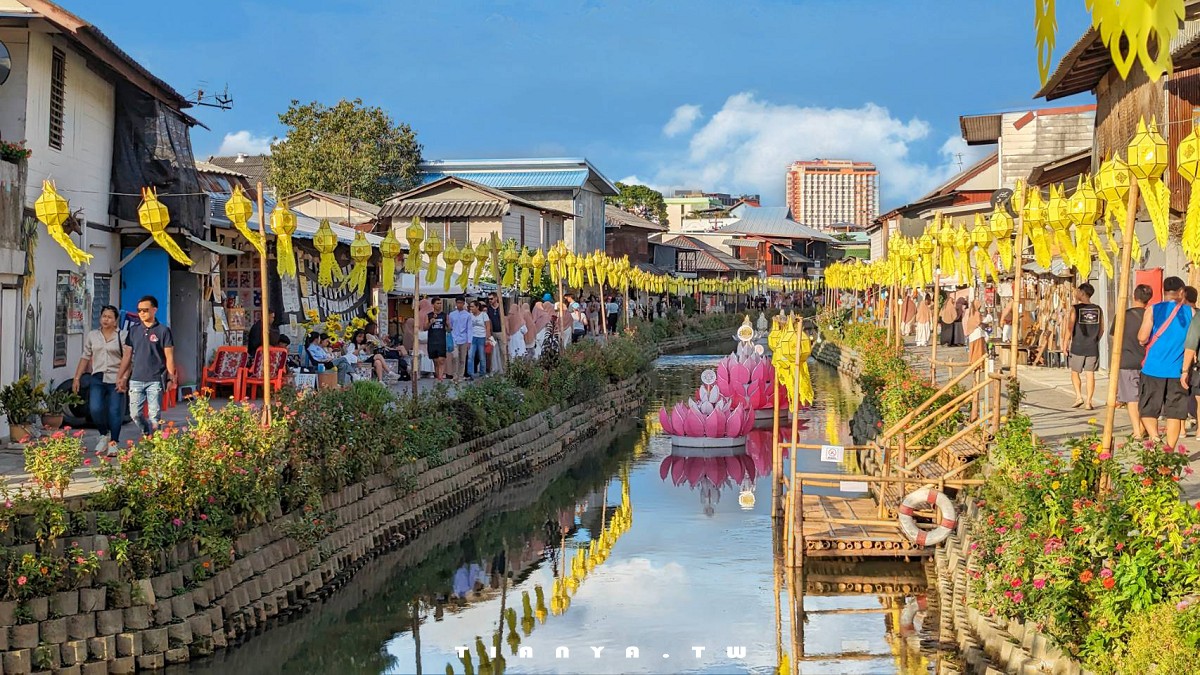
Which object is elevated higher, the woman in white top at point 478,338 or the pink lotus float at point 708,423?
the woman in white top at point 478,338

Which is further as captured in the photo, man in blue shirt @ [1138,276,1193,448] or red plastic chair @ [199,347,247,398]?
red plastic chair @ [199,347,247,398]

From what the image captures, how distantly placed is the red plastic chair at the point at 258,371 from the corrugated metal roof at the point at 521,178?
108 feet

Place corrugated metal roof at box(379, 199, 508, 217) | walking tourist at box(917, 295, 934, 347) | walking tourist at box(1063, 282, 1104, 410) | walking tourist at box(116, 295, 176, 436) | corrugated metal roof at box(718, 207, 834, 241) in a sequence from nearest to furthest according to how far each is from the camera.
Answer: walking tourist at box(116, 295, 176, 436)
walking tourist at box(1063, 282, 1104, 410)
walking tourist at box(917, 295, 934, 347)
corrugated metal roof at box(379, 199, 508, 217)
corrugated metal roof at box(718, 207, 834, 241)

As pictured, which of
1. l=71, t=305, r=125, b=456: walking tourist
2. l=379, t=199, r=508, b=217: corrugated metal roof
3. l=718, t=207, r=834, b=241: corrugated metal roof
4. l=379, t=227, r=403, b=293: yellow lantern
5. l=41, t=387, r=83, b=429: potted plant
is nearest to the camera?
l=71, t=305, r=125, b=456: walking tourist

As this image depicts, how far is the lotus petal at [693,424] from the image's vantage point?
2314 centimetres

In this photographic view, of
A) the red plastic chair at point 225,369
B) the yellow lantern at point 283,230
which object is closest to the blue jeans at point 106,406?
the yellow lantern at point 283,230

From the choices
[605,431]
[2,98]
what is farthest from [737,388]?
[2,98]

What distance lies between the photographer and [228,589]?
11008mm

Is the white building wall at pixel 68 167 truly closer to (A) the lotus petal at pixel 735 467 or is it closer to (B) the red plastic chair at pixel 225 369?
(B) the red plastic chair at pixel 225 369

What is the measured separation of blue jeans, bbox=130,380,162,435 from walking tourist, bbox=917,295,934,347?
30.3 metres

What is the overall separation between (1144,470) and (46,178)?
1322 cm

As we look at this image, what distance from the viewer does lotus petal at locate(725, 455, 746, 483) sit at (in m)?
21.6

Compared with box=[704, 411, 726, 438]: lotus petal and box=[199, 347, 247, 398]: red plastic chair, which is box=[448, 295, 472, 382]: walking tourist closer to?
box=[704, 411, 726, 438]: lotus petal

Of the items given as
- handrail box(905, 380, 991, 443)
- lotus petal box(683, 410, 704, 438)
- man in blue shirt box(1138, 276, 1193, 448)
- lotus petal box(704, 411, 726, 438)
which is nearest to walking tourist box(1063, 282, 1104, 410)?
handrail box(905, 380, 991, 443)
